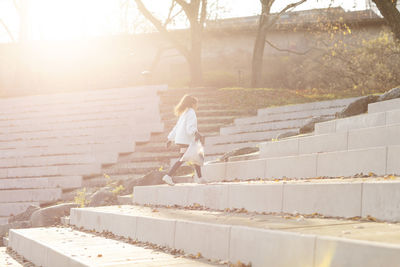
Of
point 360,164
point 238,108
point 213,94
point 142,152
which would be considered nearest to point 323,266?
point 360,164

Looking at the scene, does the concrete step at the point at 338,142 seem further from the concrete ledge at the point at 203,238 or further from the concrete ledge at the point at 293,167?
the concrete ledge at the point at 203,238

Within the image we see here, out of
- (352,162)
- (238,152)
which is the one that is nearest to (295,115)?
(238,152)

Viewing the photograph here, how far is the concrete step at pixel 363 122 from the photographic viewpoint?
8.34m

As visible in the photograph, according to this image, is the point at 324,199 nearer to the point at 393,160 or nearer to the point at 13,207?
the point at 393,160

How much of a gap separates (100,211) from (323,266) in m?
5.36

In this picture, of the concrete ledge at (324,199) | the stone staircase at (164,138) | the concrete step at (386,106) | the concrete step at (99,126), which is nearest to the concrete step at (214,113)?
the stone staircase at (164,138)

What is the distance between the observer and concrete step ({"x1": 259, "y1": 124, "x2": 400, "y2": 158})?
23.0 ft

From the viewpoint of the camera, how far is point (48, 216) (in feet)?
36.1

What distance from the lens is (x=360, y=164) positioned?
252 inches

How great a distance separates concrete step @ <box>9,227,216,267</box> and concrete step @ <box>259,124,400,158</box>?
3.19 meters

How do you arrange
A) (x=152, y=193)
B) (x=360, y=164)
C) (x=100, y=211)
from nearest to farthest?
(x=360, y=164) → (x=100, y=211) → (x=152, y=193)

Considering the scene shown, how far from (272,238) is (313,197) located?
49.4 inches

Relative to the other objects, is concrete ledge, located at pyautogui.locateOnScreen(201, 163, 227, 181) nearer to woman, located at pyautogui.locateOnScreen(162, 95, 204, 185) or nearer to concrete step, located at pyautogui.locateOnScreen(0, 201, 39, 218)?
woman, located at pyautogui.locateOnScreen(162, 95, 204, 185)

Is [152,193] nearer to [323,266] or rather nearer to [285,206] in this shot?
[285,206]
